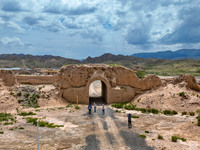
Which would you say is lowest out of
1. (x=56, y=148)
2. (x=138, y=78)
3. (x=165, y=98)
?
(x=56, y=148)

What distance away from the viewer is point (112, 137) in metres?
13.2

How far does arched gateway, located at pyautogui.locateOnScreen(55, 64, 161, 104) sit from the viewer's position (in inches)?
1009

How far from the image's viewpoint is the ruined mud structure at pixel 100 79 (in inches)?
1007

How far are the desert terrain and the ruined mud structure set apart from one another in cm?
112

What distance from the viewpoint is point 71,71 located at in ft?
85.3

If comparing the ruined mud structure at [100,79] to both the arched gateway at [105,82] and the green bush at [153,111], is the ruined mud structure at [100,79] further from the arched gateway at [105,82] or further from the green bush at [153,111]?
the green bush at [153,111]

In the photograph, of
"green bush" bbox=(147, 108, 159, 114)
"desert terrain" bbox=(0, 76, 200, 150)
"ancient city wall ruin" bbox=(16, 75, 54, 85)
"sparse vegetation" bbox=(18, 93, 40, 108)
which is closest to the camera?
"desert terrain" bbox=(0, 76, 200, 150)

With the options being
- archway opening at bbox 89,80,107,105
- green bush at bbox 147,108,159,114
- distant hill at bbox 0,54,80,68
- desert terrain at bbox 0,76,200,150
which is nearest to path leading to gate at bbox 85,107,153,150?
desert terrain at bbox 0,76,200,150

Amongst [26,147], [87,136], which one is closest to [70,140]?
[87,136]

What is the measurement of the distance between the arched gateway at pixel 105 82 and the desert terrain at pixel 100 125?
149 centimetres

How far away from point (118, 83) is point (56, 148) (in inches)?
658

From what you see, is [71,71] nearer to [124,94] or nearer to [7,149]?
[124,94]

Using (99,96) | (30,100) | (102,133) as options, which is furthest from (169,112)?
(30,100)

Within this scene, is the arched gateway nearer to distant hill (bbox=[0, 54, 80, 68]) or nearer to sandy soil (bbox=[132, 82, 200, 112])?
→ sandy soil (bbox=[132, 82, 200, 112])
